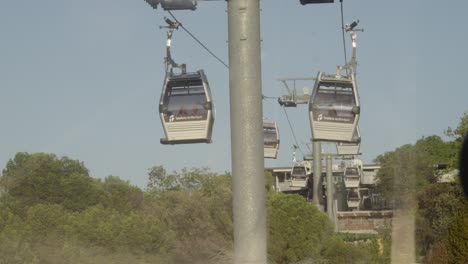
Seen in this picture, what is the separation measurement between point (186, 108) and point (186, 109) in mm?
14

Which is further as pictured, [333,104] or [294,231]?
[294,231]

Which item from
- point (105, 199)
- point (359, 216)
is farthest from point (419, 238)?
point (359, 216)

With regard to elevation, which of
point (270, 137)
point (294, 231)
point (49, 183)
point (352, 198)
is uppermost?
point (270, 137)

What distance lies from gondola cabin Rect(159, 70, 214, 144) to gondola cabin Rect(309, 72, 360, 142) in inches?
77.0

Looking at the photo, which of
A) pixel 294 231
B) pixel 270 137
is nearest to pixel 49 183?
pixel 270 137

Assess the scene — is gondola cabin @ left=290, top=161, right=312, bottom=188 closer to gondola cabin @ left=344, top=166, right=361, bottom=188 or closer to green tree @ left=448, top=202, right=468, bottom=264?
gondola cabin @ left=344, top=166, right=361, bottom=188

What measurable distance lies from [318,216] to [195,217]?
12.7 feet

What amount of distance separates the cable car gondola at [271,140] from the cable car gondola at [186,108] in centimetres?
1074

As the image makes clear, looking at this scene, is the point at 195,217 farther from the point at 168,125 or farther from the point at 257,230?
the point at 257,230

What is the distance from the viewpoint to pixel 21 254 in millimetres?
19719

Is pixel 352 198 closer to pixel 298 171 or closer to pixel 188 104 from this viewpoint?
pixel 298 171

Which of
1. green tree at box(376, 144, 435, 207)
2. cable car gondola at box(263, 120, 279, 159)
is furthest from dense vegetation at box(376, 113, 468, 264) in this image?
cable car gondola at box(263, 120, 279, 159)

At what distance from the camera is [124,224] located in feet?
71.1

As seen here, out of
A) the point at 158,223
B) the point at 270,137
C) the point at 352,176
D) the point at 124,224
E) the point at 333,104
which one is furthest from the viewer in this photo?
the point at 352,176
